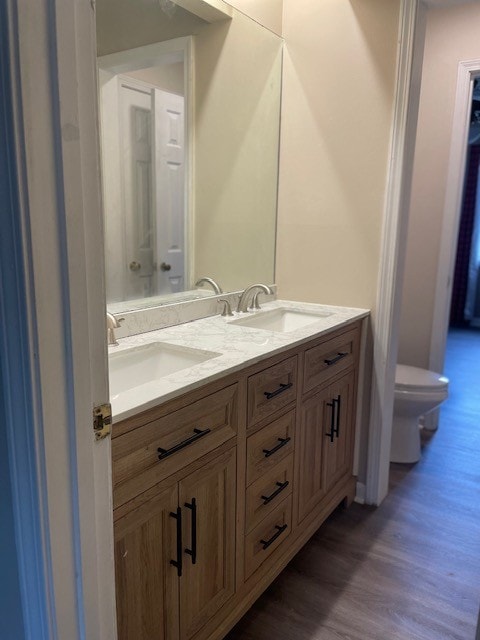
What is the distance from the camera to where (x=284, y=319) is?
7.49 ft

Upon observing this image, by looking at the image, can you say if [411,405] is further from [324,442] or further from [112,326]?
[112,326]

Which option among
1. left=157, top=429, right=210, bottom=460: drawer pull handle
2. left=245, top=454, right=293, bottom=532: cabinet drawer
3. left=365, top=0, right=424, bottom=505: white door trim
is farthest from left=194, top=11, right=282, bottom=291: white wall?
left=157, top=429, right=210, bottom=460: drawer pull handle

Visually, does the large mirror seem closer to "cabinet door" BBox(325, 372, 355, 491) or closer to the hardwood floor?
"cabinet door" BBox(325, 372, 355, 491)

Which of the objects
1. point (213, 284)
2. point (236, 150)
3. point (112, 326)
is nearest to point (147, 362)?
point (112, 326)

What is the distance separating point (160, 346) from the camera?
1.63 m

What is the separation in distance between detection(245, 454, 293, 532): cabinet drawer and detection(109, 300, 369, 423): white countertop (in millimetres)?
402

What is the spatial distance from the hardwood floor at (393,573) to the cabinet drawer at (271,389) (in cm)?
67

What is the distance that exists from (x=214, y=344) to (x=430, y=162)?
213 cm

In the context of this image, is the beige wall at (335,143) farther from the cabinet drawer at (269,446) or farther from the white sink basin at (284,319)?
the cabinet drawer at (269,446)

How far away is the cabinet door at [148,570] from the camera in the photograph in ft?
3.52

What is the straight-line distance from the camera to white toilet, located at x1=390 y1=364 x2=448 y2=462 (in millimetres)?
2619

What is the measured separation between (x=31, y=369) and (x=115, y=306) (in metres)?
1.06

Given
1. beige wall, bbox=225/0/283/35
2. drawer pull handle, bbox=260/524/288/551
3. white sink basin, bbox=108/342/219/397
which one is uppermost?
beige wall, bbox=225/0/283/35

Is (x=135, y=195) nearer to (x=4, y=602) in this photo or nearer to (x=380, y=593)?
(x=4, y=602)
